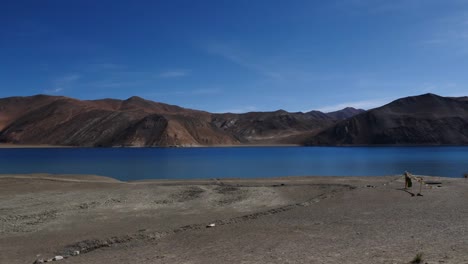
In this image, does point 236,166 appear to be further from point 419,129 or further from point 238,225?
point 419,129

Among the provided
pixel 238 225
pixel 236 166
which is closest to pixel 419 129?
pixel 236 166

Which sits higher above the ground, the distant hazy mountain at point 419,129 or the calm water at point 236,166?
the distant hazy mountain at point 419,129

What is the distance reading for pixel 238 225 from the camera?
16.0 metres

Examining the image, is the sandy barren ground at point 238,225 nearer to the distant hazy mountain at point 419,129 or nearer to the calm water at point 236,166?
the calm water at point 236,166

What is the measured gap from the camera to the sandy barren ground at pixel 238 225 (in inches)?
449

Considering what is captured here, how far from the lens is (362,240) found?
12469mm

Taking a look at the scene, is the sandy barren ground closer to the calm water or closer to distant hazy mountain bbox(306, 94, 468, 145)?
the calm water

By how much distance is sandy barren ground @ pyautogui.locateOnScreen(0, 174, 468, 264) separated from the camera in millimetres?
11414

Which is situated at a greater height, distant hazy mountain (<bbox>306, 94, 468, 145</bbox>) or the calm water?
distant hazy mountain (<bbox>306, 94, 468, 145</bbox>)

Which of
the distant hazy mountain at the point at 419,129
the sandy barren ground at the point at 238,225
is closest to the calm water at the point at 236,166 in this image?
the sandy barren ground at the point at 238,225

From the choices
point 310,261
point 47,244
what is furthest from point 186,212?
point 310,261

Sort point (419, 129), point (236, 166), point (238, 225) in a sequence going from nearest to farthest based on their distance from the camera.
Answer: point (238, 225)
point (236, 166)
point (419, 129)

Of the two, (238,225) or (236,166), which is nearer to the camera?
(238,225)

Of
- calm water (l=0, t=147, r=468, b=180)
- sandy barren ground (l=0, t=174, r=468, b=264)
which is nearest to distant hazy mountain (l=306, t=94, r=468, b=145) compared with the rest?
calm water (l=0, t=147, r=468, b=180)
